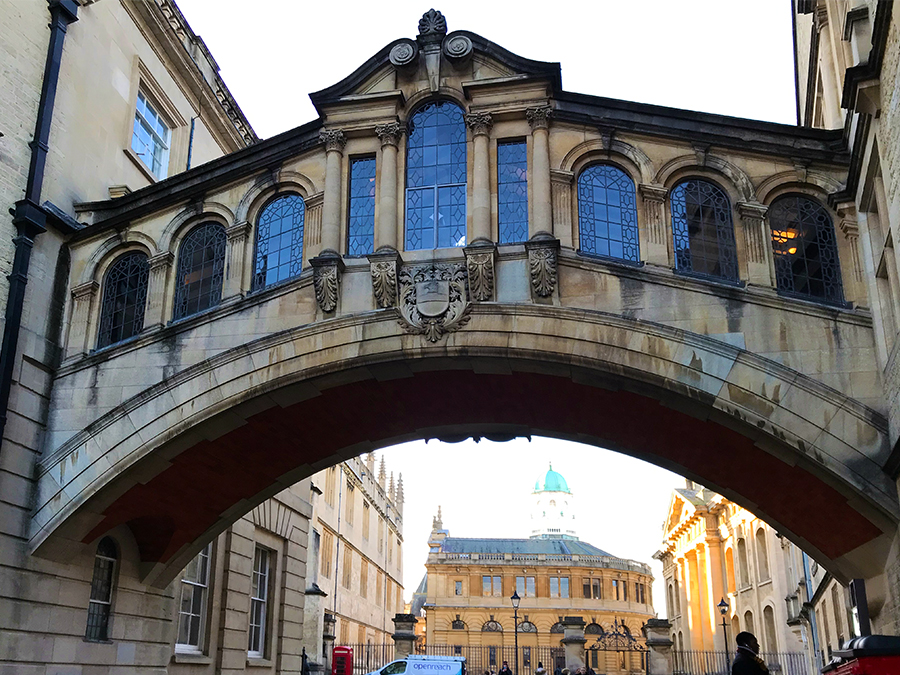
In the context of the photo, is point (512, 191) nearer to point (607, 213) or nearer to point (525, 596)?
point (607, 213)

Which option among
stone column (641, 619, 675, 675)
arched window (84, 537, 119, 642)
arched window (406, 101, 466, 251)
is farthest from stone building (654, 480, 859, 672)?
arched window (84, 537, 119, 642)

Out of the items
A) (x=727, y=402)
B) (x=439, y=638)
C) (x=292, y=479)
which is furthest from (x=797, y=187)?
(x=439, y=638)

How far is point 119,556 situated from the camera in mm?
17312

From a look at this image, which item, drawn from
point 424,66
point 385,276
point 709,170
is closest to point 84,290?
point 385,276

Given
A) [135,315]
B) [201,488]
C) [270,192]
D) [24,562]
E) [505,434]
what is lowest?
[24,562]

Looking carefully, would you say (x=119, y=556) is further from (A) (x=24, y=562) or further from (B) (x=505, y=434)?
(B) (x=505, y=434)

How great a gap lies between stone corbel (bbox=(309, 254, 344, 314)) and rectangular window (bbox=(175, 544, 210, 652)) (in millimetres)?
7874

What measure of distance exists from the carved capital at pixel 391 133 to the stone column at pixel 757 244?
584 cm

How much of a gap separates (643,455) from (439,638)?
75799 millimetres

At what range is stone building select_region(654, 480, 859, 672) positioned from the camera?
2819 cm

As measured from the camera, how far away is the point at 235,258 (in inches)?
643

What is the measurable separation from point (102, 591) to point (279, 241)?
728 centimetres

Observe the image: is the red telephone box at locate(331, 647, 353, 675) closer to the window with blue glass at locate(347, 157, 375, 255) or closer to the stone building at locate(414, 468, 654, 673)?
the window with blue glass at locate(347, 157, 375, 255)

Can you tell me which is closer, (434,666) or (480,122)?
(480,122)
